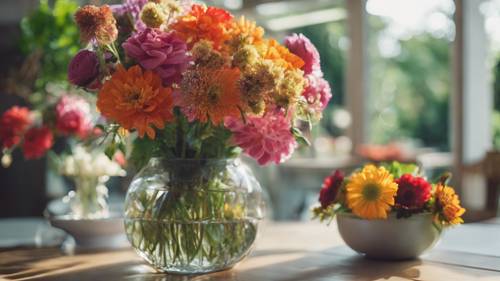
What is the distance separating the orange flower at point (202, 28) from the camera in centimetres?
112

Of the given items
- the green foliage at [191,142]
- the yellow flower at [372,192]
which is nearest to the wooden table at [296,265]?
the yellow flower at [372,192]

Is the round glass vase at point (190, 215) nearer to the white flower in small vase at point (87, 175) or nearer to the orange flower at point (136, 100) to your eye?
the orange flower at point (136, 100)

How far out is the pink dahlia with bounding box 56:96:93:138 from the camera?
162cm

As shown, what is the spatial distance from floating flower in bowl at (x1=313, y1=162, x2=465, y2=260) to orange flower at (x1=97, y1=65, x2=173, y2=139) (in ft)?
1.30

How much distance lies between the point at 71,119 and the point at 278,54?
0.70 metres

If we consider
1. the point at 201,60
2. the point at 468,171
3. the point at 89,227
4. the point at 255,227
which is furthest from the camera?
the point at 468,171

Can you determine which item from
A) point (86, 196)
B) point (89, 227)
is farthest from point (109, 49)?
point (86, 196)

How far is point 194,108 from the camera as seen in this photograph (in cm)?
103

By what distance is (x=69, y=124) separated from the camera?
162 cm

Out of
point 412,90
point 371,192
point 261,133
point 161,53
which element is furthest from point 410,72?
point 161,53

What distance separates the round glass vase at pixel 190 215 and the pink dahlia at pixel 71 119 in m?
0.50

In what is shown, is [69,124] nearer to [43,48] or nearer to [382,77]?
[43,48]

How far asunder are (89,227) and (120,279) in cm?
37

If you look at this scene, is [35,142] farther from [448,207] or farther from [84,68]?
[448,207]
